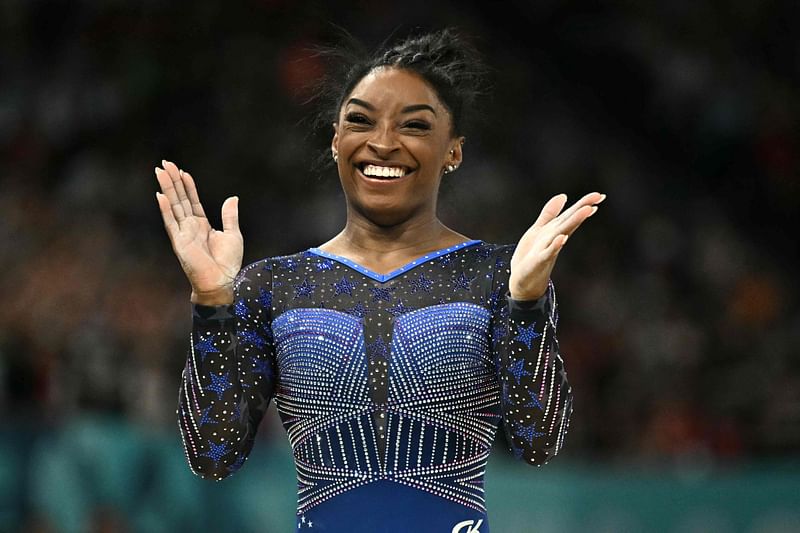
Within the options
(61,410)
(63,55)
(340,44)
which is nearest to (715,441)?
(61,410)

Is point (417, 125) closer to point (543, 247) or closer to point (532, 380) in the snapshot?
point (543, 247)

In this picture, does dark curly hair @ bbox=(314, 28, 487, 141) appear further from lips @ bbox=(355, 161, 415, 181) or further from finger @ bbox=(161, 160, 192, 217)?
finger @ bbox=(161, 160, 192, 217)

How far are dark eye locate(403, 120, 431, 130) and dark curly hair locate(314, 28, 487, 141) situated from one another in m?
0.07

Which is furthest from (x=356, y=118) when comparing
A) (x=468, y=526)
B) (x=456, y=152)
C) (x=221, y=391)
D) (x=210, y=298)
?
(x=468, y=526)

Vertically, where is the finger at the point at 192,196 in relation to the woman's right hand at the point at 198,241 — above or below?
above

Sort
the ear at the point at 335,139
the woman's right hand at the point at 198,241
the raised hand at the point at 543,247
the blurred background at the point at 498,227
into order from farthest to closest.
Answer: the blurred background at the point at 498,227 → the ear at the point at 335,139 → the woman's right hand at the point at 198,241 → the raised hand at the point at 543,247

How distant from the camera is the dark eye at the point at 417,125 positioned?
239cm

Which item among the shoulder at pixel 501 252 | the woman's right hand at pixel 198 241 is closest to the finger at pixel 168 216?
the woman's right hand at pixel 198 241

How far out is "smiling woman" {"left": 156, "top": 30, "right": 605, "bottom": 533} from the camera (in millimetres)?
2260

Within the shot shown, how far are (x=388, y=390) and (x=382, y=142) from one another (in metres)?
0.45

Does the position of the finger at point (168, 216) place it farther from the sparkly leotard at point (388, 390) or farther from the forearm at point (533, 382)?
the forearm at point (533, 382)

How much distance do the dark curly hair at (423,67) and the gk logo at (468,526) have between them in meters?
0.73

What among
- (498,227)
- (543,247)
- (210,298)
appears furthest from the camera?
(498,227)

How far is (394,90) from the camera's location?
7.86 feet
